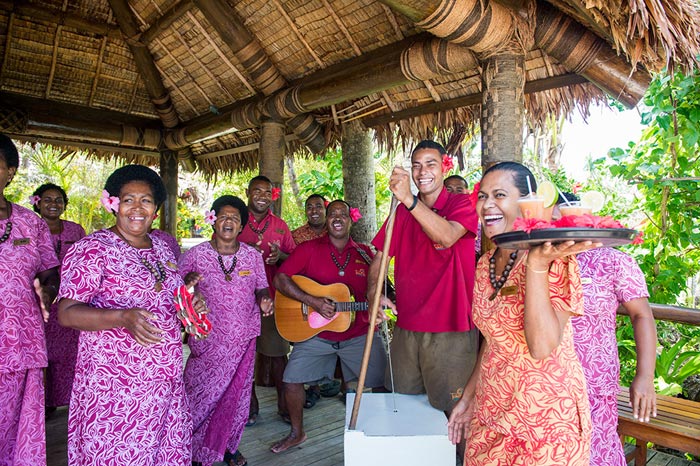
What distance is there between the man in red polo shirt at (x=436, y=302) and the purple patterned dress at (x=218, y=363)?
1054 mm

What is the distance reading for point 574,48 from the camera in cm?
339

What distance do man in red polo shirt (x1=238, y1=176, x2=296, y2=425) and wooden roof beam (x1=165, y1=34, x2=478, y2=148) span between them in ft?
3.42

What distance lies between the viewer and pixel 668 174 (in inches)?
186

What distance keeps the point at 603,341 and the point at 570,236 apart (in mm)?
1134

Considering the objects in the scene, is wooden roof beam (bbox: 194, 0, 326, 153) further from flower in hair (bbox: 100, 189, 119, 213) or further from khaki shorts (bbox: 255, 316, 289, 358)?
flower in hair (bbox: 100, 189, 119, 213)

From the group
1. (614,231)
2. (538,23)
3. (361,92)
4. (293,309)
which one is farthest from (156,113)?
(614,231)

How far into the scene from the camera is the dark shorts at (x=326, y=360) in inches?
133

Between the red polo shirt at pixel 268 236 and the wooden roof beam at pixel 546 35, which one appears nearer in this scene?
the wooden roof beam at pixel 546 35

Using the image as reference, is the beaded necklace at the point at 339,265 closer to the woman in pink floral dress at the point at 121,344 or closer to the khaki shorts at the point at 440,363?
the khaki shorts at the point at 440,363

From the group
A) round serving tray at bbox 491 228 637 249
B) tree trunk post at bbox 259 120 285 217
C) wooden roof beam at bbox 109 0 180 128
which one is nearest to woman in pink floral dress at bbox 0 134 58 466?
round serving tray at bbox 491 228 637 249

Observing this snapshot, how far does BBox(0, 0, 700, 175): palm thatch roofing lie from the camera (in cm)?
311

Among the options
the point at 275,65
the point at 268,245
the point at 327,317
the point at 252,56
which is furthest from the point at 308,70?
the point at 327,317

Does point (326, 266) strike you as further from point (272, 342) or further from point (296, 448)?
point (296, 448)

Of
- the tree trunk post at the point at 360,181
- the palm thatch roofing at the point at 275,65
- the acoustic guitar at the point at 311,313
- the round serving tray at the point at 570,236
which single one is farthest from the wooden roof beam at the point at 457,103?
the round serving tray at the point at 570,236
